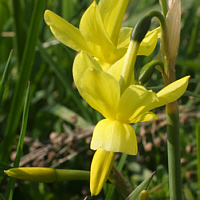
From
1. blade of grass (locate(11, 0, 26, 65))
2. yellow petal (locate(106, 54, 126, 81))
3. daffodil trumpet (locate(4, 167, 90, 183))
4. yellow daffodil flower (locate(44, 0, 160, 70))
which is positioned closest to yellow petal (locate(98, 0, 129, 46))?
yellow daffodil flower (locate(44, 0, 160, 70))

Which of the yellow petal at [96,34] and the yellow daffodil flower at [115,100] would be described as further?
the yellow petal at [96,34]

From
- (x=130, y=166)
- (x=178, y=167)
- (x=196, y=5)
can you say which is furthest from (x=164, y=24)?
(x=196, y=5)

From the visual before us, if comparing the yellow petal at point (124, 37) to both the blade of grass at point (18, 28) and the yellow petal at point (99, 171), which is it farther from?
the blade of grass at point (18, 28)

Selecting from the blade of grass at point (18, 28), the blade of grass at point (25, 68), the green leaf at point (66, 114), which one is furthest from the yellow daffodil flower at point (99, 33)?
the blade of grass at point (18, 28)

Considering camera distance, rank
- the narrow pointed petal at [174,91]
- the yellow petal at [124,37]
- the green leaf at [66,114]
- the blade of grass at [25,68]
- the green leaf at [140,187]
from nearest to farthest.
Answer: the narrow pointed petal at [174,91] < the green leaf at [140,187] < the yellow petal at [124,37] < the blade of grass at [25,68] < the green leaf at [66,114]

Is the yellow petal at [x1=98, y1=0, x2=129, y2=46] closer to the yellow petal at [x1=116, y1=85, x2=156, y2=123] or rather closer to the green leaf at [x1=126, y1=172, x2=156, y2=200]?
the yellow petal at [x1=116, y1=85, x2=156, y2=123]

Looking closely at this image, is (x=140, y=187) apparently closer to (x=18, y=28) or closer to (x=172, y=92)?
(x=172, y=92)
